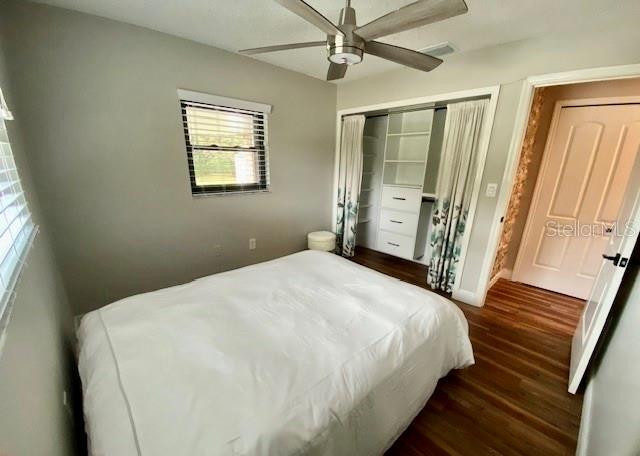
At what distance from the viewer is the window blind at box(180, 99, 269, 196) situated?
2.31 metres

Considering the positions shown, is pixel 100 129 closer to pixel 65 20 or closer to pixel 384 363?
pixel 65 20

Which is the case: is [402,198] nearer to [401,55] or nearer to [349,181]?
[349,181]

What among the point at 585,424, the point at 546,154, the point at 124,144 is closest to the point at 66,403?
the point at 124,144

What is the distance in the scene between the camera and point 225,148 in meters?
2.53

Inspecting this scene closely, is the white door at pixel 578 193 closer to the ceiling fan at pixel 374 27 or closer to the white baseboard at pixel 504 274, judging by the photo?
the white baseboard at pixel 504 274

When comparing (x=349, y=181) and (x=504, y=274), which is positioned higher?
(x=349, y=181)

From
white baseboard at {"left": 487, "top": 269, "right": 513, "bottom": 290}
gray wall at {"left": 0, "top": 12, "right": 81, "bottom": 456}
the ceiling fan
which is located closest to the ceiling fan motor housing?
A: the ceiling fan

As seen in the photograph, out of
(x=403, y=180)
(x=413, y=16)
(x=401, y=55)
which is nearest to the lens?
(x=413, y=16)

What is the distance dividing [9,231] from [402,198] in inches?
131

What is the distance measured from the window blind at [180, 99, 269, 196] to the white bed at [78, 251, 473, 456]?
1.32 m

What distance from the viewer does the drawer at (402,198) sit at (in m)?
3.18

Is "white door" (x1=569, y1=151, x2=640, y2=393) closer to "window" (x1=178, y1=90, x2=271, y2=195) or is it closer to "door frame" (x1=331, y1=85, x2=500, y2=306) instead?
"door frame" (x1=331, y1=85, x2=500, y2=306)

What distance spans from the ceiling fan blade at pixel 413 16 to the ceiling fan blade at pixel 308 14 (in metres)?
0.14

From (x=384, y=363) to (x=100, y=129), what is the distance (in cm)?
249
